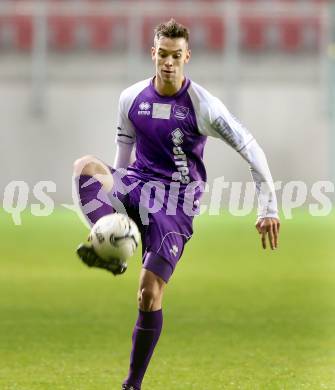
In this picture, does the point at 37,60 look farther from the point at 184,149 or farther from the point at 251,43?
the point at 184,149

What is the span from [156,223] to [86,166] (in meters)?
0.47

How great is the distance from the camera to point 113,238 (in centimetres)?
505

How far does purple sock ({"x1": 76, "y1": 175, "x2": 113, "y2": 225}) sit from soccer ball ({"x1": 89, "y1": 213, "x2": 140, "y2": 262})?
0.77 ft

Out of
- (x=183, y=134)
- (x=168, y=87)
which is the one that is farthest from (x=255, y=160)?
(x=168, y=87)

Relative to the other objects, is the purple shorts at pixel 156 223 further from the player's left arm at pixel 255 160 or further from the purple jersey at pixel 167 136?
the player's left arm at pixel 255 160

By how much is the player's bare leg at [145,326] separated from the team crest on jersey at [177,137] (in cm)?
71

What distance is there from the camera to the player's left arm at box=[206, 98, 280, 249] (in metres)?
5.38

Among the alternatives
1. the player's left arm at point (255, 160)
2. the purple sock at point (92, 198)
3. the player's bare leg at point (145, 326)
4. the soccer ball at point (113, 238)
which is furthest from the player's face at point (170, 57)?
the player's bare leg at point (145, 326)

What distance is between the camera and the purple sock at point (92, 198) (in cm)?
541

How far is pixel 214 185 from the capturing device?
21.0 m

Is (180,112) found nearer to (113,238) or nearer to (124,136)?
(124,136)

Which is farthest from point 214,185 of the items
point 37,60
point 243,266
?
point 243,266
